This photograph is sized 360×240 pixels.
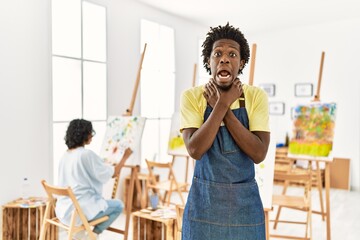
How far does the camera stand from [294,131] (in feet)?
13.5

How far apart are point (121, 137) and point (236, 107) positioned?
8.02ft

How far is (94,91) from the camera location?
4441 millimetres

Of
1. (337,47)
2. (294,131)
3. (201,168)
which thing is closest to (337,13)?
(337,47)

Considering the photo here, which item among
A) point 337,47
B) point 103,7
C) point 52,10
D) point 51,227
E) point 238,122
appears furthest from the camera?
point 337,47

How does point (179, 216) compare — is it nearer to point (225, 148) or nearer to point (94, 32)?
point (225, 148)

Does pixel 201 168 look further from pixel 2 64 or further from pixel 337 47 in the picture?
pixel 337 47

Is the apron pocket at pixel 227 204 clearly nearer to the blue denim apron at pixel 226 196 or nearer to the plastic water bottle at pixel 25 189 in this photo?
the blue denim apron at pixel 226 196

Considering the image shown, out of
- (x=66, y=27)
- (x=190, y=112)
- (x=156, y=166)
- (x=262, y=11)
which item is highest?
(x=262, y=11)

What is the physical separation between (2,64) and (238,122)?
2.88 metres

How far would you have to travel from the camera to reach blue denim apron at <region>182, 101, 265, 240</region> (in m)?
1.30

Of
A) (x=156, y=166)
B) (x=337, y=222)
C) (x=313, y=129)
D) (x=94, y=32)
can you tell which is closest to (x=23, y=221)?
(x=156, y=166)

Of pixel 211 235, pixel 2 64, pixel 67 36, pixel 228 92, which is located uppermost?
pixel 67 36

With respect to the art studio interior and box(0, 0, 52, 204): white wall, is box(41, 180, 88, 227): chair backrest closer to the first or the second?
the art studio interior

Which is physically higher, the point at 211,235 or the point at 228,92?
the point at 228,92
